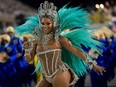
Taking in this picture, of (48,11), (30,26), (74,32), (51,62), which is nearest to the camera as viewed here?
(51,62)

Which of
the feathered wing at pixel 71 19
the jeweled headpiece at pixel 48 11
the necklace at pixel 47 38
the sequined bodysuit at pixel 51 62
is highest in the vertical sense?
the jeweled headpiece at pixel 48 11

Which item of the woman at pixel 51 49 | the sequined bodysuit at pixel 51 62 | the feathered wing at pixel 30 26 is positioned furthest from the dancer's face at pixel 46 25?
the feathered wing at pixel 30 26

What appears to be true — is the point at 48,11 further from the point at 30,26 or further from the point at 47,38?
the point at 30,26

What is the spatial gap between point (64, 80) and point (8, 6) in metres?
36.6

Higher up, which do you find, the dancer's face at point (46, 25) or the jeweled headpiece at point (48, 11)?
the jeweled headpiece at point (48, 11)

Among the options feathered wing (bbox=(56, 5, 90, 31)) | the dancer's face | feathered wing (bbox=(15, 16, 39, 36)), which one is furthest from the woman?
feathered wing (bbox=(15, 16, 39, 36))

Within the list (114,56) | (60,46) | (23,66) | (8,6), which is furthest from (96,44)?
(8,6)

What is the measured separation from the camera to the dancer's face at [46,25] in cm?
688

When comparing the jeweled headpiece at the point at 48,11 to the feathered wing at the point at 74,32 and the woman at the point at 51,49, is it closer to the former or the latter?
the woman at the point at 51,49

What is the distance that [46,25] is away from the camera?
6.88 meters

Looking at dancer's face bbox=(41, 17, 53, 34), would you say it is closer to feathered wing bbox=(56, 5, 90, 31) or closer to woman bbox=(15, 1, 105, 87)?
woman bbox=(15, 1, 105, 87)

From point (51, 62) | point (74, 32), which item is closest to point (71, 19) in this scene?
point (74, 32)

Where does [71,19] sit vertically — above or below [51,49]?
above

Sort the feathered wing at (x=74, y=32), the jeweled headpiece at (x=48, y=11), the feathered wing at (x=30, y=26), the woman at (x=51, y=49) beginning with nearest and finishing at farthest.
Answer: the woman at (x=51, y=49), the jeweled headpiece at (x=48, y=11), the feathered wing at (x=74, y=32), the feathered wing at (x=30, y=26)
